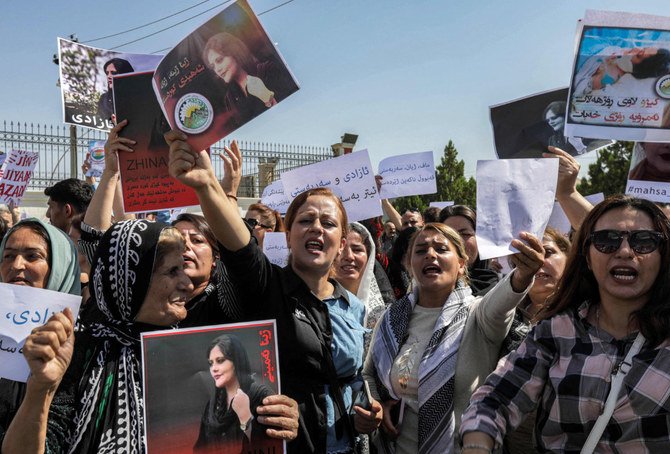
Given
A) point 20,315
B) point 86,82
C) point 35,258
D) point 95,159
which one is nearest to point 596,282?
point 20,315

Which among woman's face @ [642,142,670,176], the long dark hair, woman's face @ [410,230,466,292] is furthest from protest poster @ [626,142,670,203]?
the long dark hair

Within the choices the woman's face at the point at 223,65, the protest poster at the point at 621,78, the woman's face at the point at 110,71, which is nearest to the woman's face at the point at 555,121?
the protest poster at the point at 621,78

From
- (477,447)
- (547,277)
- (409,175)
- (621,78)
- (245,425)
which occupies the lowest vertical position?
(477,447)

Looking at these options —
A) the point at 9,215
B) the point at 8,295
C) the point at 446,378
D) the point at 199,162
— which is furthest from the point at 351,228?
the point at 9,215

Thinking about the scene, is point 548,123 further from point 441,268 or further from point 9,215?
point 9,215

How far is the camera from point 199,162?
7.35 feet

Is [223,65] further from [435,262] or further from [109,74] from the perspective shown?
[109,74]

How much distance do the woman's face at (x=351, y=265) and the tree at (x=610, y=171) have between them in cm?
2354

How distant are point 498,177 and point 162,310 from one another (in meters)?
1.50

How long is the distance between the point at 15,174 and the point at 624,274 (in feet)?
23.4

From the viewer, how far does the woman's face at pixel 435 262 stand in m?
3.18

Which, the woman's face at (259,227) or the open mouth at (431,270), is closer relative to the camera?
the open mouth at (431,270)

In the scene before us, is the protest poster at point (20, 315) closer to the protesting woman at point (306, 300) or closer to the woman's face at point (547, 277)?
the protesting woman at point (306, 300)

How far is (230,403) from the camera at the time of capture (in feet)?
6.75
